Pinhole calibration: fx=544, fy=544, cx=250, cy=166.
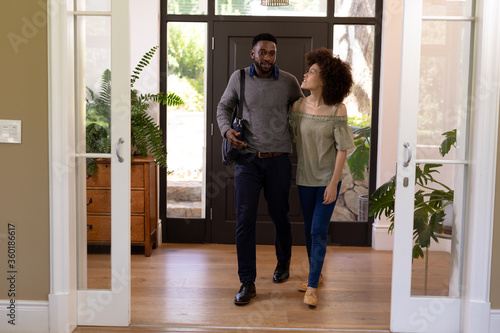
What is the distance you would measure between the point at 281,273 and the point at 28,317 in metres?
1.68

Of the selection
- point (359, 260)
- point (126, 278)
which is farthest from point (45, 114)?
point (359, 260)

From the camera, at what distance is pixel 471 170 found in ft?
9.37

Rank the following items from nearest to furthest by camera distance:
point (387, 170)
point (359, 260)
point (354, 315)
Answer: point (354, 315) → point (359, 260) → point (387, 170)

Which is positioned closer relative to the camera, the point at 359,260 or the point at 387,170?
the point at 359,260

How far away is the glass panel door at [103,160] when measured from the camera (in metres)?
2.85

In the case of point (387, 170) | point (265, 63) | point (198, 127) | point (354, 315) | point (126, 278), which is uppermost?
point (265, 63)

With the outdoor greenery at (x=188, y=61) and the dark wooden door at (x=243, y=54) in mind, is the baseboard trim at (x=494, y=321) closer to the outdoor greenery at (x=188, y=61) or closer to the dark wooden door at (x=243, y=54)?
the dark wooden door at (x=243, y=54)

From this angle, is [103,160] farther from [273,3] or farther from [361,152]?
[361,152]

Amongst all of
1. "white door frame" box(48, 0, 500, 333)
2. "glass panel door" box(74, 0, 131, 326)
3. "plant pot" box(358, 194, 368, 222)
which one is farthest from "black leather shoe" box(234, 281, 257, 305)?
"plant pot" box(358, 194, 368, 222)

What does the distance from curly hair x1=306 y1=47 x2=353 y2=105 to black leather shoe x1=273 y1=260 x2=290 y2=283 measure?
48.5 inches

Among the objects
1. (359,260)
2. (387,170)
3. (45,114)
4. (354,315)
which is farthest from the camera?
(387,170)

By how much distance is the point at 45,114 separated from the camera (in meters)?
2.80

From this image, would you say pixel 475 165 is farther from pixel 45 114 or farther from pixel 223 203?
pixel 223 203

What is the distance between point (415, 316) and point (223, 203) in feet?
7.63
